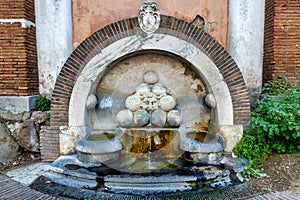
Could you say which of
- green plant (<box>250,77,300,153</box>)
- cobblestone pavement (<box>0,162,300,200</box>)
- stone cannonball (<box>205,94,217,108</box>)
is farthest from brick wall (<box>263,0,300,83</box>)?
cobblestone pavement (<box>0,162,300,200</box>)

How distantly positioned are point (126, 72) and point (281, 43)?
314cm

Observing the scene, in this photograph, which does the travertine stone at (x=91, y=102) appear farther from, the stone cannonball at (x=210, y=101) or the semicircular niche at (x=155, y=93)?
the stone cannonball at (x=210, y=101)

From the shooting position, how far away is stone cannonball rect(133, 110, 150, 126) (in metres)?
4.23

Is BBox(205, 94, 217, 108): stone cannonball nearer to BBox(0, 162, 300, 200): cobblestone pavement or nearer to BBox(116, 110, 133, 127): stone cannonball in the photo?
BBox(116, 110, 133, 127): stone cannonball

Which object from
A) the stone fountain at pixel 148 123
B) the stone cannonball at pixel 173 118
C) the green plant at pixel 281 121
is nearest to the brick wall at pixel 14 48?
the stone fountain at pixel 148 123

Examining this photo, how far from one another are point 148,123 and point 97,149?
102 centimetres

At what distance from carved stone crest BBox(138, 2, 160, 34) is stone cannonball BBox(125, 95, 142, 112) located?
4.12 ft

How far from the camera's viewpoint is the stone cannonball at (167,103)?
4.34 m

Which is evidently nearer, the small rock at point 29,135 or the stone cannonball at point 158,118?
the stone cannonball at point 158,118

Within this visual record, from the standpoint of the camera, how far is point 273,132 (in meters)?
3.95

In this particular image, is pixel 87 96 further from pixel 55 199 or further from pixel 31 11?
pixel 31 11

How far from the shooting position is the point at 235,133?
409cm

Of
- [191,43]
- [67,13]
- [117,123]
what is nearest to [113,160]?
[117,123]

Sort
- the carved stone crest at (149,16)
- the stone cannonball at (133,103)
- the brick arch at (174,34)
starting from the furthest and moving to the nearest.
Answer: the stone cannonball at (133,103) → the brick arch at (174,34) → the carved stone crest at (149,16)
